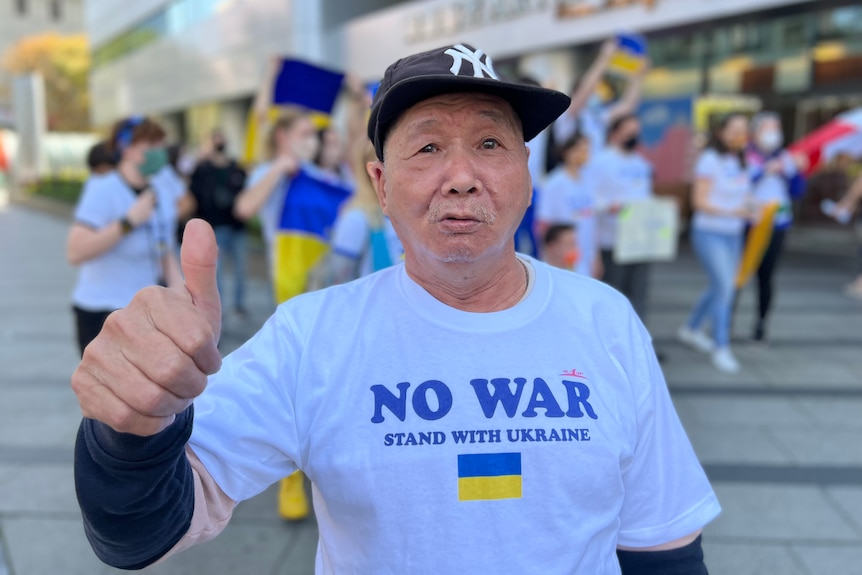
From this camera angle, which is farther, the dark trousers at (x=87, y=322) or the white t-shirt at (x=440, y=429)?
the dark trousers at (x=87, y=322)

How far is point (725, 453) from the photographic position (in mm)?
3957

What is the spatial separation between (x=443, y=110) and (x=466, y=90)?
0.05 m

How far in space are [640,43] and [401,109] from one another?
5315 millimetres

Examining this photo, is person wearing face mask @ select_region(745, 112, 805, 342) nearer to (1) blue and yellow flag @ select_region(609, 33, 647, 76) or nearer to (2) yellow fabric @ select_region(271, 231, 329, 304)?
(1) blue and yellow flag @ select_region(609, 33, 647, 76)

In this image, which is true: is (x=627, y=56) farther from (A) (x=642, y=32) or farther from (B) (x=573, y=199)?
(A) (x=642, y=32)

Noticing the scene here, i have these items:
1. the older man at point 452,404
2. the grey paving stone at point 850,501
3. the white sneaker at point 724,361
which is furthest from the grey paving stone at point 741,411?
the older man at point 452,404

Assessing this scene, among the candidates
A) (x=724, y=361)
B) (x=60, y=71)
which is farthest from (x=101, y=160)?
(x=60, y=71)

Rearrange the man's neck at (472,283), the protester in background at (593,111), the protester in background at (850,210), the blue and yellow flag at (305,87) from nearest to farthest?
the man's neck at (472,283) < the blue and yellow flag at (305,87) < the protester in background at (593,111) < the protester in background at (850,210)

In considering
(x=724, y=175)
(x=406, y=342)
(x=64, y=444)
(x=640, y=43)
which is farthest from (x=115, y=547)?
(x=640, y=43)

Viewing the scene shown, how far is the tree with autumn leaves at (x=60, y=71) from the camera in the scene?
50.4m

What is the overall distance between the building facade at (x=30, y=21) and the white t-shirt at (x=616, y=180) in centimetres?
6144

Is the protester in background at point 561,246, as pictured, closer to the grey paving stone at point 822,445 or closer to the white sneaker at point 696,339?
the grey paving stone at point 822,445

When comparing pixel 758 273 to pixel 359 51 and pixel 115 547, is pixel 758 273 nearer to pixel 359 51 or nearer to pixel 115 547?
pixel 115 547

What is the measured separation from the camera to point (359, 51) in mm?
17156
